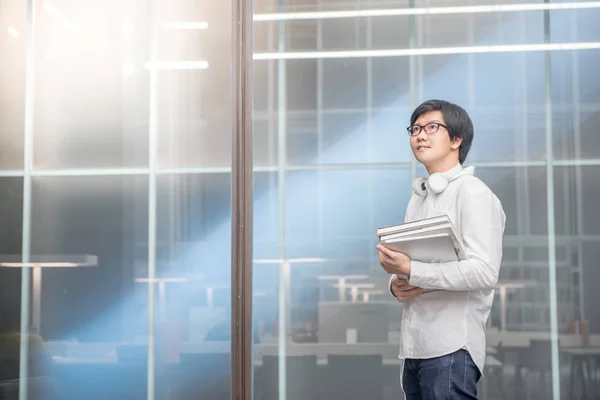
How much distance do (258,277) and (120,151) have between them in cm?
101

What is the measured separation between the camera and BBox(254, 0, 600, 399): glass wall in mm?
3893

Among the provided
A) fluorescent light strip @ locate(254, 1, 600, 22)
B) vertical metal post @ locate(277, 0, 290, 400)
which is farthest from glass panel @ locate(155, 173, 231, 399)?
fluorescent light strip @ locate(254, 1, 600, 22)

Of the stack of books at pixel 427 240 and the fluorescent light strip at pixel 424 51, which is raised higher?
the fluorescent light strip at pixel 424 51

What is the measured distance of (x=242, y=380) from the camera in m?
3.94

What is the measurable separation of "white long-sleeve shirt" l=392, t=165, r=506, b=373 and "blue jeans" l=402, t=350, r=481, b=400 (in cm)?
2

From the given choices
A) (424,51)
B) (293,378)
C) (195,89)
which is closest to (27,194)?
(195,89)

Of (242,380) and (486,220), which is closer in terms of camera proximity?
(486,220)

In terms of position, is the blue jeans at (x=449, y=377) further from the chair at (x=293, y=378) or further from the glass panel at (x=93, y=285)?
the glass panel at (x=93, y=285)

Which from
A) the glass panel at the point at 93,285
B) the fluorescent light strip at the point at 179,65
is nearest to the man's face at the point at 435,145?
the fluorescent light strip at the point at 179,65

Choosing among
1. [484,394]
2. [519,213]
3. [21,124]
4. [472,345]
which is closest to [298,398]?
[484,394]

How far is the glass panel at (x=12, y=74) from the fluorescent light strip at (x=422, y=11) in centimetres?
132

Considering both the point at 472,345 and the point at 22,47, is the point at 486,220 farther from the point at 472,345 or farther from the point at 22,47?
the point at 22,47

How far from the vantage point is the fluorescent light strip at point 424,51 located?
3982mm

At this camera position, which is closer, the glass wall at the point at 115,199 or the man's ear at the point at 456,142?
the man's ear at the point at 456,142
